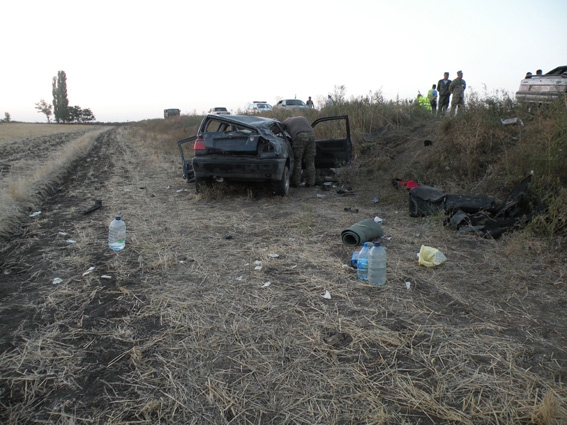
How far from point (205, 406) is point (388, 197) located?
6015 mm

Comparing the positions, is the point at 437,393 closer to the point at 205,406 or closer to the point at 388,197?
the point at 205,406

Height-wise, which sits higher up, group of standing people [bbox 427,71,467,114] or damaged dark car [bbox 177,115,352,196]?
group of standing people [bbox 427,71,467,114]

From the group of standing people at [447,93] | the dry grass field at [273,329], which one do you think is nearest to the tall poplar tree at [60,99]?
the group of standing people at [447,93]

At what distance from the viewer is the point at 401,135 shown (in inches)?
428

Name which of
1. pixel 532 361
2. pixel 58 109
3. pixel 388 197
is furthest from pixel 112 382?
pixel 58 109

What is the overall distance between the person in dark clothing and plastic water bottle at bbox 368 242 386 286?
11.2 m

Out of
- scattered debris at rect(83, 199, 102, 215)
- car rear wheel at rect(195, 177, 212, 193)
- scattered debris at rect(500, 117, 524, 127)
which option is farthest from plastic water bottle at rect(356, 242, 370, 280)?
scattered debris at rect(500, 117, 524, 127)

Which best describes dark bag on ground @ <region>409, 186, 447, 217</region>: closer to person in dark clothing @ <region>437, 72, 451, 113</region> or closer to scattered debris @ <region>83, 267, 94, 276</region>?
scattered debris @ <region>83, 267, 94, 276</region>

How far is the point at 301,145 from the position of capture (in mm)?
8312

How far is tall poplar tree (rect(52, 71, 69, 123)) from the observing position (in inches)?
3324

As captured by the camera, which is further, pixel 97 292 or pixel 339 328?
pixel 97 292

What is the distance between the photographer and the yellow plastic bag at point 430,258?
4.26 m

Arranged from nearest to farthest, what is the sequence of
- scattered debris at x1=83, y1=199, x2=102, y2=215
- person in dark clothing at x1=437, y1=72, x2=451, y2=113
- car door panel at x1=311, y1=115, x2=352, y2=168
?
scattered debris at x1=83, y1=199, x2=102, y2=215
car door panel at x1=311, y1=115, x2=352, y2=168
person in dark clothing at x1=437, y1=72, x2=451, y2=113

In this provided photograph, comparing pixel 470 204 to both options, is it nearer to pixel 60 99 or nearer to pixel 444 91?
pixel 444 91
